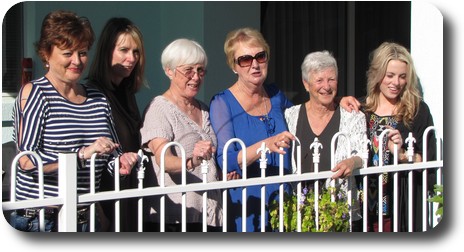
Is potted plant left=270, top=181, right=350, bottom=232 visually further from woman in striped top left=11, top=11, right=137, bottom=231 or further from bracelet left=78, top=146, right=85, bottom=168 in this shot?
bracelet left=78, top=146, right=85, bottom=168

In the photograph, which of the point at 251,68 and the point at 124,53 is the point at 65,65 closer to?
the point at 124,53

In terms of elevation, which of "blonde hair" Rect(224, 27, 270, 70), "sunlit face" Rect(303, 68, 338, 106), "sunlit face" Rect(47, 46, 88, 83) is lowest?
"sunlit face" Rect(303, 68, 338, 106)

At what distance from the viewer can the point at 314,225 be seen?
5434 mm

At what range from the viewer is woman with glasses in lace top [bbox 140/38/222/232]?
203 inches

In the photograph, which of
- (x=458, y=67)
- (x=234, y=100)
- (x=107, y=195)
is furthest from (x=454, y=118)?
(x=107, y=195)

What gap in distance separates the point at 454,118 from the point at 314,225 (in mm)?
980

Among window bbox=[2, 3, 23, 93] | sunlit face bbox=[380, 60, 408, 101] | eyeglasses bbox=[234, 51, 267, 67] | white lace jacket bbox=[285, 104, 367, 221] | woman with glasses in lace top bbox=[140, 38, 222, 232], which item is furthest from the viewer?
window bbox=[2, 3, 23, 93]

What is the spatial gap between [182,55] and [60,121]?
0.76m

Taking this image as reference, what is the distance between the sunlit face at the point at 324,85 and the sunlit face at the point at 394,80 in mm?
327

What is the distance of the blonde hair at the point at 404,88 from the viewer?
5.61m

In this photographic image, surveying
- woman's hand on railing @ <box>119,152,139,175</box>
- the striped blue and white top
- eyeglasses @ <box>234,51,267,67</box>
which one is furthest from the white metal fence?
eyeglasses @ <box>234,51,267,67</box>

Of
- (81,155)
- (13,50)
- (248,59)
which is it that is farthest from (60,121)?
(13,50)

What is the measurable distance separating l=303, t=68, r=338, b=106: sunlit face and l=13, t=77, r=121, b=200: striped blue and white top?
1.19 metres

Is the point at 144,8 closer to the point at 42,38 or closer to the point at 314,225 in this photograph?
the point at 42,38
